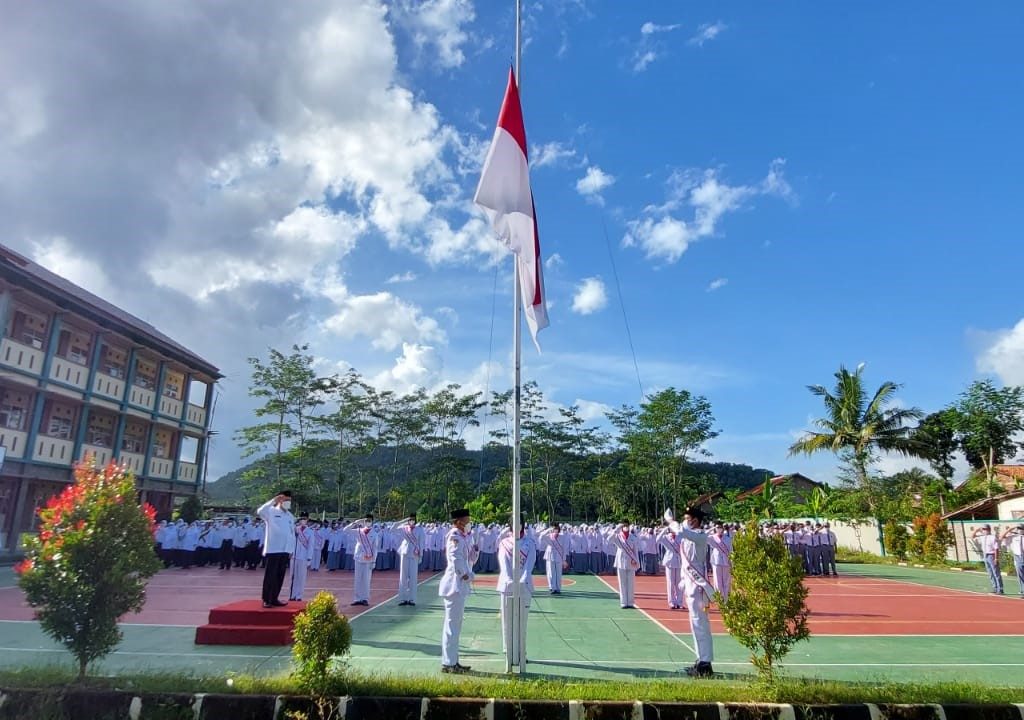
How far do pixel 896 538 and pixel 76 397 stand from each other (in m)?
30.4

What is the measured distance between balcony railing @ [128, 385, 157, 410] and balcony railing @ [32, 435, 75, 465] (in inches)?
127

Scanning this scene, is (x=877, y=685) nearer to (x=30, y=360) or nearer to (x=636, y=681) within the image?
(x=636, y=681)

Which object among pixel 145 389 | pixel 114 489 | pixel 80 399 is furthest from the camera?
pixel 145 389

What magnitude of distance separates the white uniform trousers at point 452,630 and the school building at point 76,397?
14711 millimetres

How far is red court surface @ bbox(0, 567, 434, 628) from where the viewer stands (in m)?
10.1

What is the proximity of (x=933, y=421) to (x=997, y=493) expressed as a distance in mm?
8175

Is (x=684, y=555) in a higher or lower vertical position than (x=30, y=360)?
lower

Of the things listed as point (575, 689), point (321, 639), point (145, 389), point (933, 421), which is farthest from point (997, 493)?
point (145, 389)

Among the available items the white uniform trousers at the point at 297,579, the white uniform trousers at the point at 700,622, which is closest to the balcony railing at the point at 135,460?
the white uniform trousers at the point at 297,579

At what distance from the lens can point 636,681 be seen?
6211mm

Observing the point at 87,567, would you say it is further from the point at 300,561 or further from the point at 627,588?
the point at 627,588

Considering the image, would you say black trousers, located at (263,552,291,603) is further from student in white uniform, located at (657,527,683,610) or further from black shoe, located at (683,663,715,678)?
student in white uniform, located at (657,527,683,610)

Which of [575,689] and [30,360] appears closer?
[575,689]

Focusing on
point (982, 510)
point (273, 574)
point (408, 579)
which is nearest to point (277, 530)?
point (273, 574)
